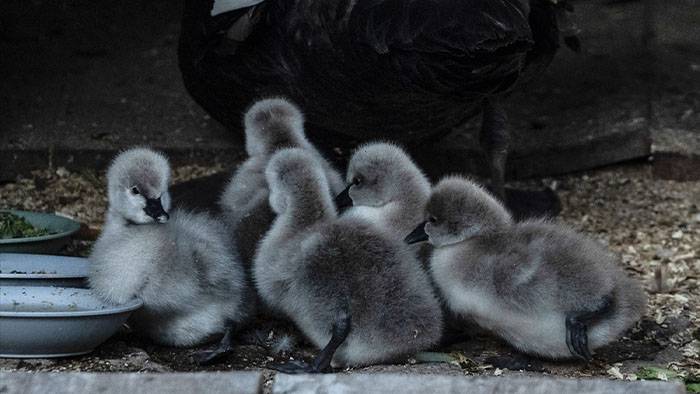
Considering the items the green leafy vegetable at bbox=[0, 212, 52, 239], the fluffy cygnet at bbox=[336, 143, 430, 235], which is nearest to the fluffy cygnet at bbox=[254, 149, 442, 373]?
the fluffy cygnet at bbox=[336, 143, 430, 235]

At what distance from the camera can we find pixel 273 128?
3.26 meters

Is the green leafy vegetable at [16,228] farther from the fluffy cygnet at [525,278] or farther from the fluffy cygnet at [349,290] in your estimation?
the fluffy cygnet at [525,278]

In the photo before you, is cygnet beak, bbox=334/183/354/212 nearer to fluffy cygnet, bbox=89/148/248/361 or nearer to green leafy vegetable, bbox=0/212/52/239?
fluffy cygnet, bbox=89/148/248/361

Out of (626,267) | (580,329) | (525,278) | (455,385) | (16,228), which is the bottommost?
(626,267)

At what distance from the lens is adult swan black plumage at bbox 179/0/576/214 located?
115 inches

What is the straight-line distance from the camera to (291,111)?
332 centimetres

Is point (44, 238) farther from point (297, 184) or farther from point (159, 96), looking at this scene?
point (159, 96)

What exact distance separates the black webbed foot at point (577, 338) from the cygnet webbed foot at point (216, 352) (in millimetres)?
760

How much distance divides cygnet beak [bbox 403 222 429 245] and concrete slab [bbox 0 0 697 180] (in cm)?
176

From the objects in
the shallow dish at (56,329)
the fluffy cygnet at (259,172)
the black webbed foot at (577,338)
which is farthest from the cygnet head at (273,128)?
the black webbed foot at (577,338)

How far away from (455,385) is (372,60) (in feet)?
4.40

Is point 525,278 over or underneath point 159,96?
over

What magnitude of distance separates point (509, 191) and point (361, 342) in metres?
1.80

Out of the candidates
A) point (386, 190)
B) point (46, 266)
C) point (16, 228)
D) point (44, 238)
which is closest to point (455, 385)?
point (386, 190)
